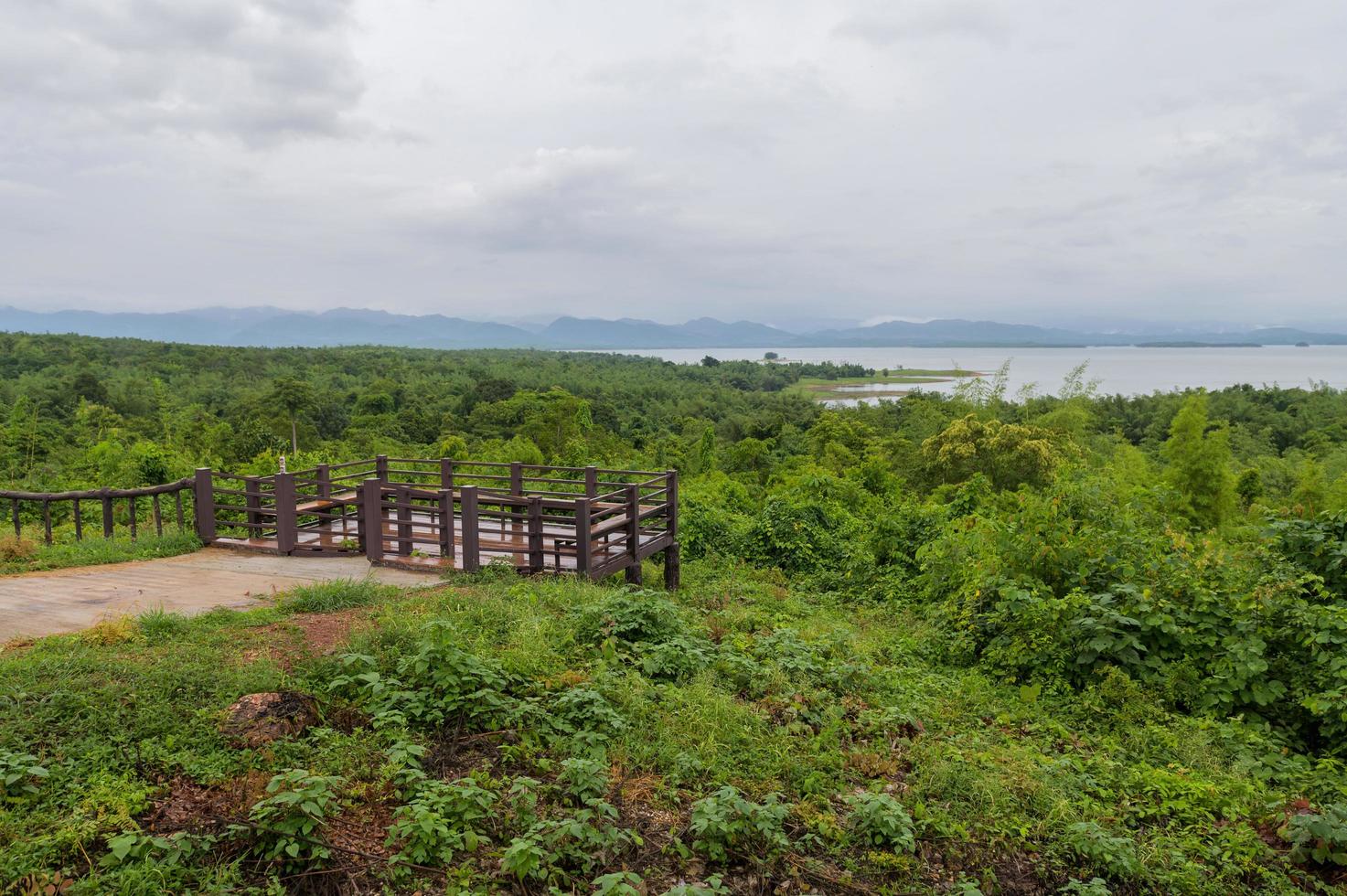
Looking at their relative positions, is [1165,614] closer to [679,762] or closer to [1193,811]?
[1193,811]

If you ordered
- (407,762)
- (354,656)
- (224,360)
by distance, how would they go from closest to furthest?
(407,762) → (354,656) → (224,360)

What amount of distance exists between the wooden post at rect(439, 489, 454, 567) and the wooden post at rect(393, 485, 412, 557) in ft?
1.40

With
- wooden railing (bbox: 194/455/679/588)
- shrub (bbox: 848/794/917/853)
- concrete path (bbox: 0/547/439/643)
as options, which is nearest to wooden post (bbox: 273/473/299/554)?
wooden railing (bbox: 194/455/679/588)

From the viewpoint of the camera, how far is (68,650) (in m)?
6.03

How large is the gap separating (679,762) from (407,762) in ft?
5.70

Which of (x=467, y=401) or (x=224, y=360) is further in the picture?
(x=224, y=360)

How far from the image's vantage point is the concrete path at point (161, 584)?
24.7ft

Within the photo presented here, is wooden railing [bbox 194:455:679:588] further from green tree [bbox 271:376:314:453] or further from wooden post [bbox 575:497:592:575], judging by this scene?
green tree [bbox 271:376:314:453]

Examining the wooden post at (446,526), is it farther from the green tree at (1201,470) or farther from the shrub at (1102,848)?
the green tree at (1201,470)

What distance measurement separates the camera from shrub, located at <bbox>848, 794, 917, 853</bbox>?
446cm

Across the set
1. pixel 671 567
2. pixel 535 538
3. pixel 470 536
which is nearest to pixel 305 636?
pixel 470 536

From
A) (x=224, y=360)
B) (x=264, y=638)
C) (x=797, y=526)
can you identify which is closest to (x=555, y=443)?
(x=797, y=526)

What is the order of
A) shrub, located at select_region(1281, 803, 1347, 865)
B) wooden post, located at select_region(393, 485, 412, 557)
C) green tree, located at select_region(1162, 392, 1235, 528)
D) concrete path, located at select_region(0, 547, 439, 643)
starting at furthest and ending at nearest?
green tree, located at select_region(1162, 392, 1235, 528)
wooden post, located at select_region(393, 485, 412, 557)
concrete path, located at select_region(0, 547, 439, 643)
shrub, located at select_region(1281, 803, 1347, 865)

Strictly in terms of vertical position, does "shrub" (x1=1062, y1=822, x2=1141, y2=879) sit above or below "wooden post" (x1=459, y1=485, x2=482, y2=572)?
below
